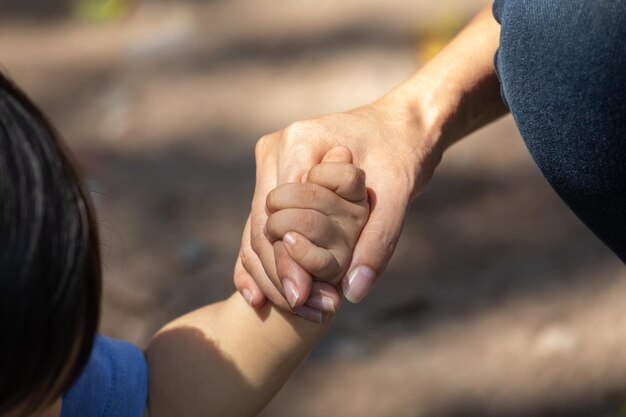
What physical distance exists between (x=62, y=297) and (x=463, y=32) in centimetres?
68

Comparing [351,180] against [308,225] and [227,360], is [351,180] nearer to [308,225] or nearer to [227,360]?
[308,225]

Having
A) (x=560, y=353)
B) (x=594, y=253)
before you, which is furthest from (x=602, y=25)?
(x=594, y=253)

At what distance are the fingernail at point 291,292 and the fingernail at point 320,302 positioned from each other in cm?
3

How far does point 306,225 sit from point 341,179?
69mm

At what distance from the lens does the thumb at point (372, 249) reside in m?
0.98

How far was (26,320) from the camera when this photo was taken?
0.65 metres

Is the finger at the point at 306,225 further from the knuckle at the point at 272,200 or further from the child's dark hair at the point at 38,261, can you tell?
the child's dark hair at the point at 38,261

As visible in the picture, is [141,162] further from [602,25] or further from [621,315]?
[602,25]

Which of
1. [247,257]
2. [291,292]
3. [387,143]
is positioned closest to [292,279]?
[291,292]

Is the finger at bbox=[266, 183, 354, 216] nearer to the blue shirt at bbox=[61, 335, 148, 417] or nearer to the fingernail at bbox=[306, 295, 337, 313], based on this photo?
the fingernail at bbox=[306, 295, 337, 313]

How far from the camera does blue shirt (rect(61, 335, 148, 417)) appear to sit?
3.02 ft

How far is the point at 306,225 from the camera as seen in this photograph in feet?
3.15

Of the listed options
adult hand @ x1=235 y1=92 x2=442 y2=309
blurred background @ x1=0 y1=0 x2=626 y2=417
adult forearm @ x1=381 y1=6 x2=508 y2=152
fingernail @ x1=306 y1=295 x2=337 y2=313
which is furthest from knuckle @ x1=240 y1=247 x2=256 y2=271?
blurred background @ x1=0 y1=0 x2=626 y2=417

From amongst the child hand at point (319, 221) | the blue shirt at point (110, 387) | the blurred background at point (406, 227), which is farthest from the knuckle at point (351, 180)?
the blurred background at point (406, 227)
